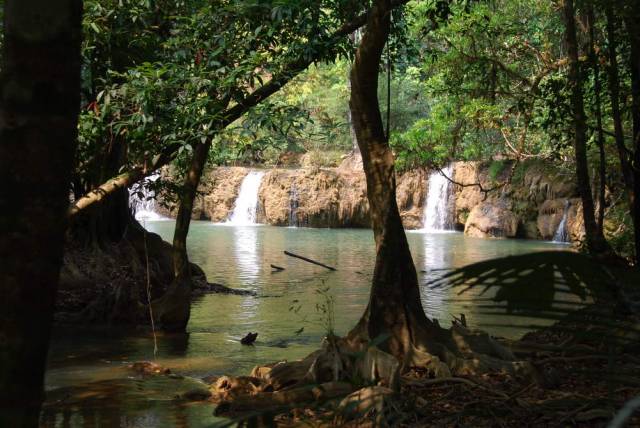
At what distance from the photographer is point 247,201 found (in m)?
34.8

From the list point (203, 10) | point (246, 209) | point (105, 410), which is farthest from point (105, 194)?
point (246, 209)

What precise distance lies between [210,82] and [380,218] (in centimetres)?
268

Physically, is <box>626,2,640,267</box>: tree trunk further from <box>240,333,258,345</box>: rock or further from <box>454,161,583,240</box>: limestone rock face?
<box>454,161,583,240</box>: limestone rock face

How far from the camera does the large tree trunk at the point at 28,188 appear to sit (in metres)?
2.00

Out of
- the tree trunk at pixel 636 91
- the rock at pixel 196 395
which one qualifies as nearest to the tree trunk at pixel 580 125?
the tree trunk at pixel 636 91

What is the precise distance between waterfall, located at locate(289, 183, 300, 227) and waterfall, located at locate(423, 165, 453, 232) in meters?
5.36

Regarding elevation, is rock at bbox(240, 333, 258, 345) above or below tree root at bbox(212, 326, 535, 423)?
below

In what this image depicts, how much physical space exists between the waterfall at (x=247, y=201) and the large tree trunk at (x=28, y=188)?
32.3 meters

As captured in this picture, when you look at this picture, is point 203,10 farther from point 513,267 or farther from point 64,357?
point 513,267

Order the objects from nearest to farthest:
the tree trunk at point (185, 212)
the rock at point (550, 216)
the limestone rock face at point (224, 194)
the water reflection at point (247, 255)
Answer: the tree trunk at point (185, 212), the water reflection at point (247, 255), the rock at point (550, 216), the limestone rock face at point (224, 194)

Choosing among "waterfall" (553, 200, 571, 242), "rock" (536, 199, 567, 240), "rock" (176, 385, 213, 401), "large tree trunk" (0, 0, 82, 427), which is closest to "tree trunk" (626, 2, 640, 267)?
"rock" (176, 385, 213, 401)

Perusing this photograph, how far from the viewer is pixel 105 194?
30.4ft

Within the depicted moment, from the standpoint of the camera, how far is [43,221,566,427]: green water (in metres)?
6.52

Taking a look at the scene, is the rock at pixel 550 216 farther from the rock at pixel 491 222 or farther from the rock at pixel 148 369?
the rock at pixel 148 369
